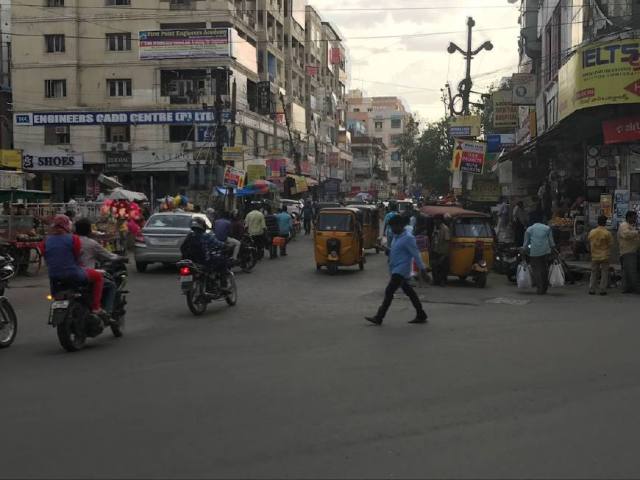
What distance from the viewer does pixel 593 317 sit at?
39.2 ft

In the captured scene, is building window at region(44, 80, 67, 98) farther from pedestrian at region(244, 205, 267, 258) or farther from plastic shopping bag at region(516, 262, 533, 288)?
plastic shopping bag at region(516, 262, 533, 288)

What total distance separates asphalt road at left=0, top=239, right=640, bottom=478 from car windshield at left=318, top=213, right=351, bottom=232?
7603mm

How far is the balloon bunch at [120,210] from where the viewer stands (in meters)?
24.1

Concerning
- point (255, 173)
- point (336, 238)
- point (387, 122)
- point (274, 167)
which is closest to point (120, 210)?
point (336, 238)

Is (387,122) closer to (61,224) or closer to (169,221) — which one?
(169,221)

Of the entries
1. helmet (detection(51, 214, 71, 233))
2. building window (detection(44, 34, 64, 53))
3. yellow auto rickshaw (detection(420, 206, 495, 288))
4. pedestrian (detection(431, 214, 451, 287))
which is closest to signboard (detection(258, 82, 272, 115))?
building window (detection(44, 34, 64, 53))

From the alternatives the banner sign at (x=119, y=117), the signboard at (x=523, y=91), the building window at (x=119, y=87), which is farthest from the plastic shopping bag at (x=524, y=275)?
the building window at (x=119, y=87)

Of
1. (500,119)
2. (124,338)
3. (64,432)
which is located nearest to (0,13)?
(500,119)

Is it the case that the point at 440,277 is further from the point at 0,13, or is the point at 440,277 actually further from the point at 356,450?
the point at 0,13

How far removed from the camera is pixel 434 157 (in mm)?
61125

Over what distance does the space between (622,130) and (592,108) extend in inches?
36.3

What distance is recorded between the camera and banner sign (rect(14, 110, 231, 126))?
4722 cm

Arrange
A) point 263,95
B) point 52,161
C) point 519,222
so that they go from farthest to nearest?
point 263,95
point 52,161
point 519,222

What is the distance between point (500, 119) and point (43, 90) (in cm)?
3147
